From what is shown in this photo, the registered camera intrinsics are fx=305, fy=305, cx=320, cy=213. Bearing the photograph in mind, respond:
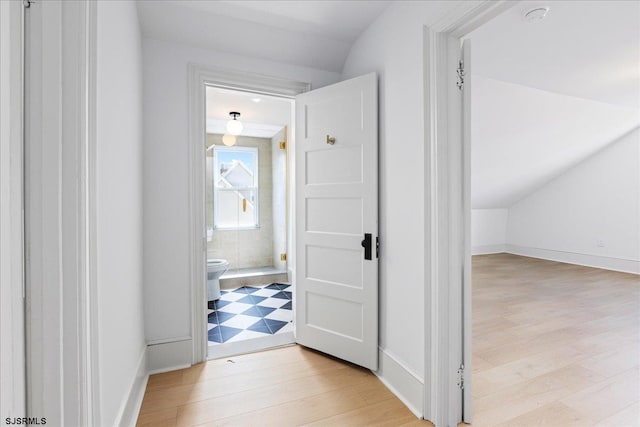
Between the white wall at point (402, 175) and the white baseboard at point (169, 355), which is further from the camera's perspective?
the white baseboard at point (169, 355)

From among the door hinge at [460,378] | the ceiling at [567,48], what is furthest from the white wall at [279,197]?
the door hinge at [460,378]

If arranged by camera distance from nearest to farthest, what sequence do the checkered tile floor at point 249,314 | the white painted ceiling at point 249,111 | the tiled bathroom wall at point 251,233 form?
the checkered tile floor at point 249,314 < the white painted ceiling at point 249,111 < the tiled bathroom wall at point 251,233

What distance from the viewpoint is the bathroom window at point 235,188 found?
5109 mm

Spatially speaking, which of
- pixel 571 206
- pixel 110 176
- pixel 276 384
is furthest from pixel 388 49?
pixel 571 206

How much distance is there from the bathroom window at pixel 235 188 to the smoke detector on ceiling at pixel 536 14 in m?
4.09

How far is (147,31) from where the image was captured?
2.12 metres

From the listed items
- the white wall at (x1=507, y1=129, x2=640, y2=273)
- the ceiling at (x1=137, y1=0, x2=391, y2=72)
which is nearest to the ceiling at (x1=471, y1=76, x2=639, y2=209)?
the white wall at (x1=507, y1=129, x2=640, y2=273)

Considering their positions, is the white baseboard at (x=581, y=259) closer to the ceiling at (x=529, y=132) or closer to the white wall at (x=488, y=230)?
the white wall at (x=488, y=230)

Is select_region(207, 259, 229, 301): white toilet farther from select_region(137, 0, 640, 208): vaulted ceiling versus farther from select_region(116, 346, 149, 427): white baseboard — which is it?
→ select_region(137, 0, 640, 208): vaulted ceiling

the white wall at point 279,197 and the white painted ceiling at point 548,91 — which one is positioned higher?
the white painted ceiling at point 548,91

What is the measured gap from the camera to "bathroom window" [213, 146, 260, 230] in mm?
5109

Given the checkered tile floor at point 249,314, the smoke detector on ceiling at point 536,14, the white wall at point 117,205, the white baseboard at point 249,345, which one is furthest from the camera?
the checkered tile floor at point 249,314

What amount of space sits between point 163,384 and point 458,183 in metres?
2.23

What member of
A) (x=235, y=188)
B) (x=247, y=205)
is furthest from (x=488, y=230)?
(x=235, y=188)
